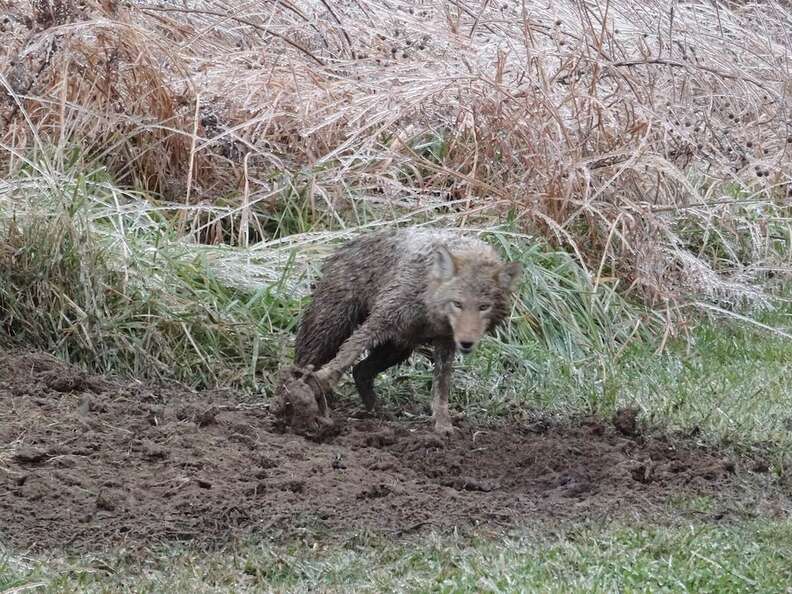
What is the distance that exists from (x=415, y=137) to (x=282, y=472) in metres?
4.25

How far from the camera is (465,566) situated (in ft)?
15.4

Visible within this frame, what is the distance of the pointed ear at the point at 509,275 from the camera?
6.18 m

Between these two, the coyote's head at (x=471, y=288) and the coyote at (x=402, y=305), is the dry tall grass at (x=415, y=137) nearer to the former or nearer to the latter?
the coyote at (x=402, y=305)

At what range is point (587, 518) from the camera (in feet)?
17.3

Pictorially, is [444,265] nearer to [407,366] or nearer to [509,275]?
[509,275]

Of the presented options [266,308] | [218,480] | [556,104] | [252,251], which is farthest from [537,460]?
[556,104]

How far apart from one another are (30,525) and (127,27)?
180 inches

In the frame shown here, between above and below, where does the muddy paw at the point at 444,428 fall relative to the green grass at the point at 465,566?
below

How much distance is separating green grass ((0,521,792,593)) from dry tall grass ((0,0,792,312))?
3.49 meters


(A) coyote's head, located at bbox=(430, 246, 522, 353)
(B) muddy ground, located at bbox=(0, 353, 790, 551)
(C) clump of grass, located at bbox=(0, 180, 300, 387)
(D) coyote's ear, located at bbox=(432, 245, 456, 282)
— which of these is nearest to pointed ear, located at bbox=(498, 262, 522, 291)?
(A) coyote's head, located at bbox=(430, 246, 522, 353)

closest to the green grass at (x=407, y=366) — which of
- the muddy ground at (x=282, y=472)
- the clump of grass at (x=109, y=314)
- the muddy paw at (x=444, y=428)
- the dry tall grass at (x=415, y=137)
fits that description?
the clump of grass at (x=109, y=314)

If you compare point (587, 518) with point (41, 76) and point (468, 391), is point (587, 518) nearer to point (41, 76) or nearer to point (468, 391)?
point (468, 391)

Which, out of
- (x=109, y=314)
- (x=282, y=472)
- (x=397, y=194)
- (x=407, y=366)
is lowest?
(x=407, y=366)

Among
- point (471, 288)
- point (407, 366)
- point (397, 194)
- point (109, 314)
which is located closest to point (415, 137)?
point (397, 194)
